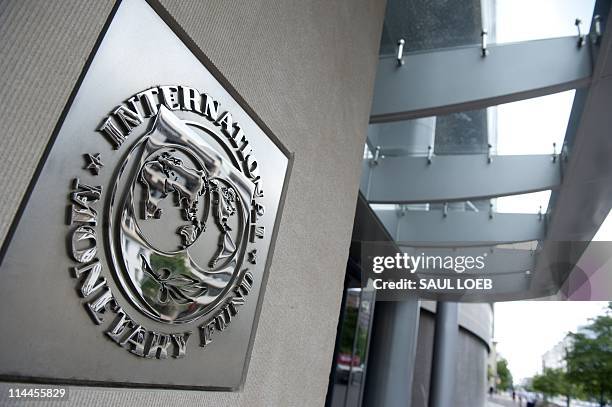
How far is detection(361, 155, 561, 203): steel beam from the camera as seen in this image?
6.17m

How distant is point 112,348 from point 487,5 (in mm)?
4702

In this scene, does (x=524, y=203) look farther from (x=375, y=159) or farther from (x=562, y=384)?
(x=562, y=384)

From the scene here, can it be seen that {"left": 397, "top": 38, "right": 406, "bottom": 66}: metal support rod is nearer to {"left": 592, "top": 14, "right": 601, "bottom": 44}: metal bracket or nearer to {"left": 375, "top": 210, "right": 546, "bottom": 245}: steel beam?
{"left": 592, "top": 14, "right": 601, "bottom": 44}: metal bracket

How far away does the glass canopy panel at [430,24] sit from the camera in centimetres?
423

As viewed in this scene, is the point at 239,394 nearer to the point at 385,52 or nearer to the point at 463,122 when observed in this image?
the point at 385,52

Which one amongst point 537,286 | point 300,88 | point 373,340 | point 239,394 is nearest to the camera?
point 239,394

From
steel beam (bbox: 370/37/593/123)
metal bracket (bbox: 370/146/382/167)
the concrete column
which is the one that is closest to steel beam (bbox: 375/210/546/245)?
metal bracket (bbox: 370/146/382/167)

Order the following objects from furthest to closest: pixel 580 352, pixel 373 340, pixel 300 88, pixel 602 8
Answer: pixel 373 340, pixel 580 352, pixel 602 8, pixel 300 88

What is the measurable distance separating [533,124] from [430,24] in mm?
2258

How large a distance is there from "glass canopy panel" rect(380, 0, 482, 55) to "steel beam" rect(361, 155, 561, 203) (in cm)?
216

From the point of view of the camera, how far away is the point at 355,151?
9.61 feet

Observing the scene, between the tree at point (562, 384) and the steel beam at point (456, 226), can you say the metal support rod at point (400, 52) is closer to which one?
the steel beam at point (456, 226)

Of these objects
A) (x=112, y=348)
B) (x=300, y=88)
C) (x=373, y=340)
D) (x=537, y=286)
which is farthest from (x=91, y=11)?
(x=373, y=340)

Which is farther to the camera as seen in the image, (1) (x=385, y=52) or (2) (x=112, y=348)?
(1) (x=385, y=52)
